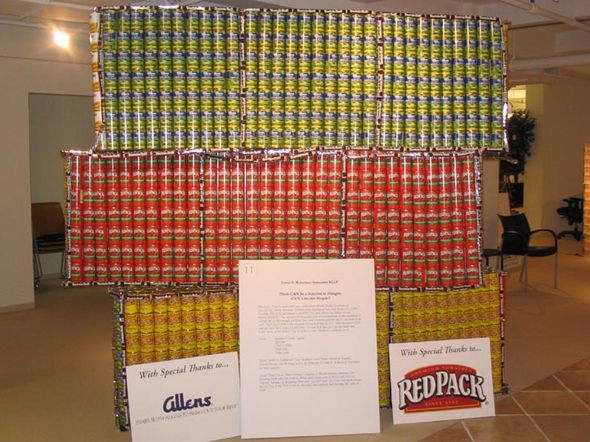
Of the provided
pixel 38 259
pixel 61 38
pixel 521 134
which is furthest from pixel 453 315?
pixel 521 134

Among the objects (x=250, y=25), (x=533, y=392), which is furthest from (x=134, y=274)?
(x=533, y=392)

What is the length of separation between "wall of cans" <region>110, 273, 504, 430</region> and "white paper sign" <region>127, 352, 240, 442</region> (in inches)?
5.8

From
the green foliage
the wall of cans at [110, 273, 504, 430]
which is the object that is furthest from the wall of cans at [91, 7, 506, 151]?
the green foliage

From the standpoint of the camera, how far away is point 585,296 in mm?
7848

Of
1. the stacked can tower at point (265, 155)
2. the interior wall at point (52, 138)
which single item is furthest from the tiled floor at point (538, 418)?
the interior wall at point (52, 138)

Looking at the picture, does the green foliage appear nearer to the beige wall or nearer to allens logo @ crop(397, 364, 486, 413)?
the beige wall

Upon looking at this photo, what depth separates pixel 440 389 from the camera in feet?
13.8

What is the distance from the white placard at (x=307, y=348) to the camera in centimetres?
395

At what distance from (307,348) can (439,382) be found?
88 cm

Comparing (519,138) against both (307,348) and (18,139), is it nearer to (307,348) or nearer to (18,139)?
(18,139)

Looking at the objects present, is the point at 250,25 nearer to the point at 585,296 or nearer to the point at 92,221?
the point at 92,221

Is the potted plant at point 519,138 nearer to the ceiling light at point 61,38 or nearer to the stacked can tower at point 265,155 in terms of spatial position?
the ceiling light at point 61,38

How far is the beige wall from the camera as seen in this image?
43.2 feet

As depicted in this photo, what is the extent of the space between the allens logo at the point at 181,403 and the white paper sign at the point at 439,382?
3.73 feet
